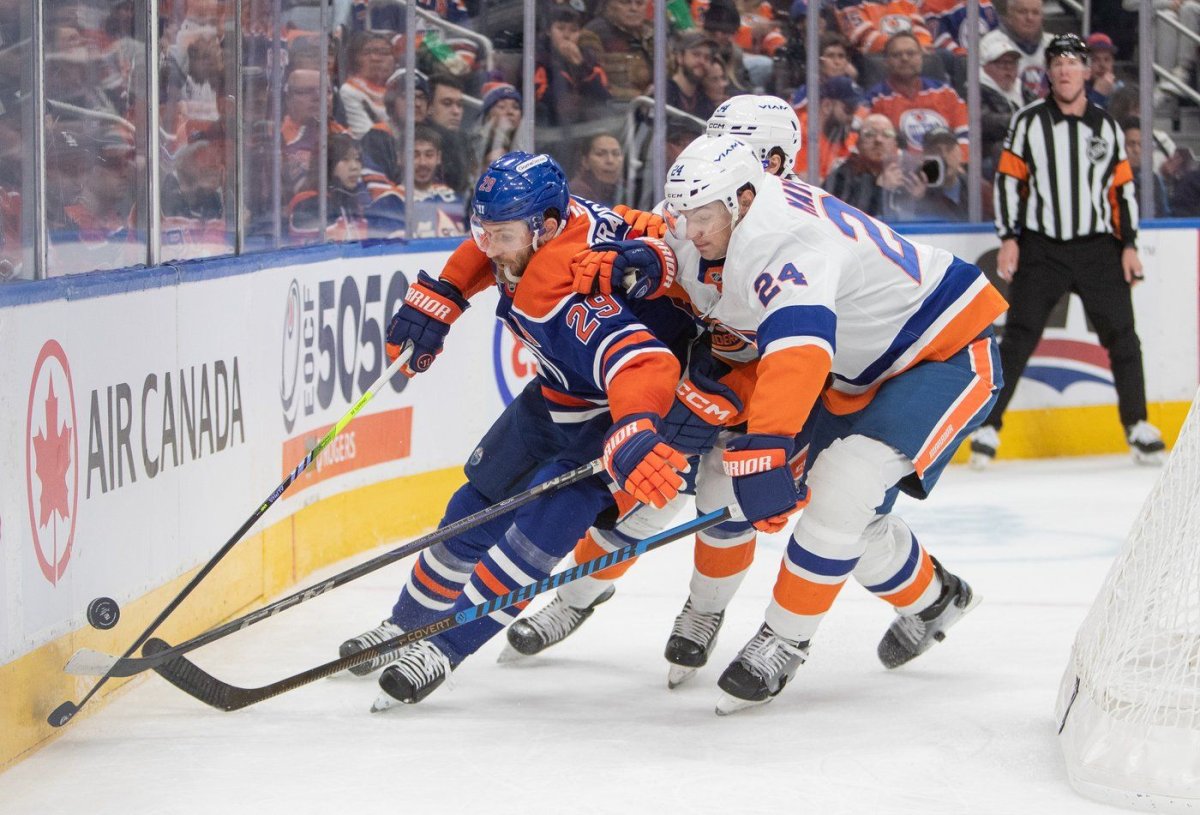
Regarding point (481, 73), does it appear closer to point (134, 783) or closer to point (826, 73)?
point (826, 73)

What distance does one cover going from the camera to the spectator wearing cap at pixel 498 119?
5941mm

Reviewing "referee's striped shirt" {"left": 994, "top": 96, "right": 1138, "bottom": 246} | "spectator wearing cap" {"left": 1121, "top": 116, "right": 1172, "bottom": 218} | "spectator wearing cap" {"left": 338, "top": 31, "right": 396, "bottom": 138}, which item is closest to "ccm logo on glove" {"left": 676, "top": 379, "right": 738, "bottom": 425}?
"spectator wearing cap" {"left": 338, "top": 31, "right": 396, "bottom": 138}

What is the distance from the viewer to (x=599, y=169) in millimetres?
6312

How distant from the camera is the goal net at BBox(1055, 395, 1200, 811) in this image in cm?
260

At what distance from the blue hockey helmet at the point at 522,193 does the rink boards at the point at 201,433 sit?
0.75 meters

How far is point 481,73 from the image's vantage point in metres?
5.93

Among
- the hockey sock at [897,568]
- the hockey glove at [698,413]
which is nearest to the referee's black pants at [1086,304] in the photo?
the hockey sock at [897,568]

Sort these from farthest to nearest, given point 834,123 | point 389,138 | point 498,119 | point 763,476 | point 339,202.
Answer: point 834,123 < point 498,119 < point 389,138 < point 339,202 < point 763,476

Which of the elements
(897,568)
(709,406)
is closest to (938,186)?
(897,568)

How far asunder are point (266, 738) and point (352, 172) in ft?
8.36

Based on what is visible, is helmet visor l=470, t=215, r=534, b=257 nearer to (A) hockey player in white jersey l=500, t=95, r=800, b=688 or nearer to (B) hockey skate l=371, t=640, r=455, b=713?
(A) hockey player in white jersey l=500, t=95, r=800, b=688

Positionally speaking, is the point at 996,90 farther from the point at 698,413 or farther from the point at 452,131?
the point at 698,413

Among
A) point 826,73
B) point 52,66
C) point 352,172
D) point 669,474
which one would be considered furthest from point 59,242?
point 826,73

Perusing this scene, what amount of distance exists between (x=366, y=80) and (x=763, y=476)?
285 centimetres
